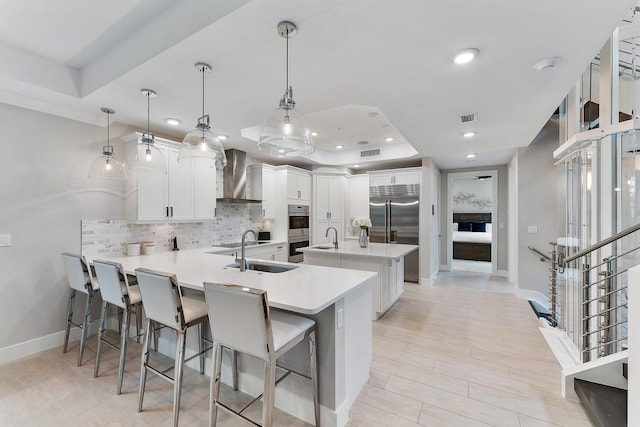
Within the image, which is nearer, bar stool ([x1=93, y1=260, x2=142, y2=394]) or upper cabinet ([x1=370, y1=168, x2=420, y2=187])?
bar stool ([x1=93, y1=260, x2=142, y2=394])

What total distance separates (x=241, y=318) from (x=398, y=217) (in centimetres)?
482

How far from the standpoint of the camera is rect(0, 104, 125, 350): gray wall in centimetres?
271

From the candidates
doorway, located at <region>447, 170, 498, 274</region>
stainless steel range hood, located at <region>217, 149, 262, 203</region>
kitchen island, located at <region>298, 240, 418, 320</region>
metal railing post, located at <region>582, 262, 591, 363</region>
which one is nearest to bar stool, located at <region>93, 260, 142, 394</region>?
Answer: kitchen island, located at <region>298, 240, 418, 320</region>

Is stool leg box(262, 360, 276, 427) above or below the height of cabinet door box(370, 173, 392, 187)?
below

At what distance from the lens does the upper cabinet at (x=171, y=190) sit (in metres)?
3.42

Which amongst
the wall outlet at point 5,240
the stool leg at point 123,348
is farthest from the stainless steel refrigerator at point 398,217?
the wall outlet at point 5,240

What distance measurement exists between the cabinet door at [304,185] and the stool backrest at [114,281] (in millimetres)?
3868

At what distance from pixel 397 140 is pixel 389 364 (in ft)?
13.4

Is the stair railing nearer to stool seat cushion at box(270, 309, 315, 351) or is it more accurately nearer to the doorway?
stool seat cushion at box(270, 309, 315, 351)

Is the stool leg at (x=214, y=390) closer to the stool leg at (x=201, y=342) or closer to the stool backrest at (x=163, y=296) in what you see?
the stool backrest at (x=163, y=296)

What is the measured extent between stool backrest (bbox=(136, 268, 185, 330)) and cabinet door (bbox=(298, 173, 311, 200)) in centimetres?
407

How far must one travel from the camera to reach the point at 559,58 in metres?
1.99

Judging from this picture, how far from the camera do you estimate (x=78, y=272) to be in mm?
2666

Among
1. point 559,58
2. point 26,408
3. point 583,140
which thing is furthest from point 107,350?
point 583,140
